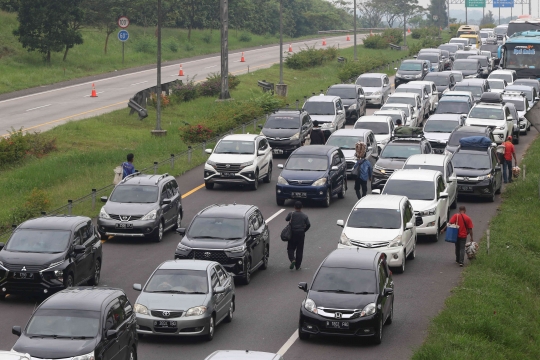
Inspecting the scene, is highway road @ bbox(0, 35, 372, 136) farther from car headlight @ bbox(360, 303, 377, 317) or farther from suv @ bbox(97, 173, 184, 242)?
car headlight @ bbox(360, 303, 377, 317)

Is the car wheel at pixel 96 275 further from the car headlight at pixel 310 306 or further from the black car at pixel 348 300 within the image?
the car headlight at pixel 310 306

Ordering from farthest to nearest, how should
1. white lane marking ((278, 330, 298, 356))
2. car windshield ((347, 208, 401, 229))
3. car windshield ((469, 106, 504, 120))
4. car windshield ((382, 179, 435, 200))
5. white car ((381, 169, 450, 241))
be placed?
car windshield ((469, 106, 504, 120)) → car windshield ((382, 179, 435, 200)) → white car ((381, 169, 450, 241)) → car windshield ((347, 208, 401, 229)) → white lane marking ((278, 330, 298, 356))

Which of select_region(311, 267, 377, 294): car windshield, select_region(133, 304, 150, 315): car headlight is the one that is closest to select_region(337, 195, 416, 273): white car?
select_region(311, 267, 377, 294): car windshield

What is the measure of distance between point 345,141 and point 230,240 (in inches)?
597

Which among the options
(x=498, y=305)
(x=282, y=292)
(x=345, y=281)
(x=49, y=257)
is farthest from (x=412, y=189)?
(x=49, y=257)

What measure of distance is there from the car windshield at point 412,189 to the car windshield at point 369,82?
2963cm

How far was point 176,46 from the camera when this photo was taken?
304 feet

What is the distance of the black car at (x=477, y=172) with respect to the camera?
110 feet

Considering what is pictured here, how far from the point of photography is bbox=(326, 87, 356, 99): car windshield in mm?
51906

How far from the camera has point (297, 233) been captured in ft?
80.5

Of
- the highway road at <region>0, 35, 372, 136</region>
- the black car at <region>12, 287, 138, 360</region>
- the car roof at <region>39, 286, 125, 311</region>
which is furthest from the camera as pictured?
the highway road at <region>0, 35, 372, 136</region>

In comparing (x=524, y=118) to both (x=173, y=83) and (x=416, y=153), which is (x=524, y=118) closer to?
(x=416, y=153)

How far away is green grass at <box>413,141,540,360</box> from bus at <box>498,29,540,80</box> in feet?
117

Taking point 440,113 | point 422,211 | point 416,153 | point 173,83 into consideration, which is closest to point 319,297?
point 422,211
